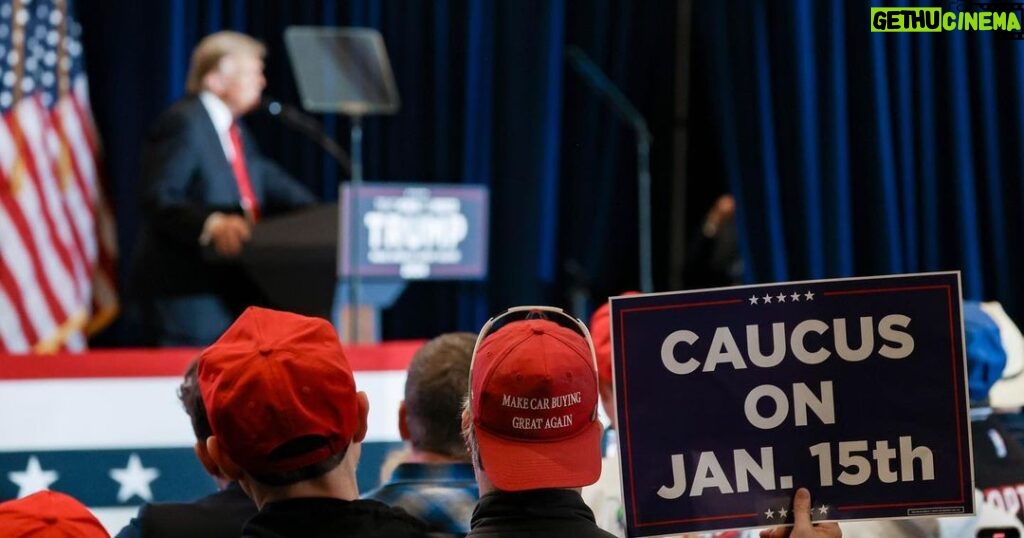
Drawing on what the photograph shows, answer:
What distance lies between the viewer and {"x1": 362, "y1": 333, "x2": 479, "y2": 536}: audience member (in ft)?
5.84

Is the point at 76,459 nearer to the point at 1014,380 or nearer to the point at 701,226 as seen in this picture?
the point at 1014,380

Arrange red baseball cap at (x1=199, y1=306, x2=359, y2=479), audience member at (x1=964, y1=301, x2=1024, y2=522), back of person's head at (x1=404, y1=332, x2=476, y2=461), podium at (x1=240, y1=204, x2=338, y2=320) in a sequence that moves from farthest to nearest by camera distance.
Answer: podium at (x1=240, y1=204, x2=338, y2=320), audience member at (x1=964, y1=301, x2=1024, y2=522), back of person's head at (x1=404, y1=332, x2=476, y2=461), red baseball cap at (x1=199, y1=306, x2=359, y2=479)

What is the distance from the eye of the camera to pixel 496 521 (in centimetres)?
133

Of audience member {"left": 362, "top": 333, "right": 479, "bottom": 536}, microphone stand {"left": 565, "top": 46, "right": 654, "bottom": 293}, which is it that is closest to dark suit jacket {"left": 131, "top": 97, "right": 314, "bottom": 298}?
audience member {"left": 362, "top": 333, "right": 479, "bottom": 536}

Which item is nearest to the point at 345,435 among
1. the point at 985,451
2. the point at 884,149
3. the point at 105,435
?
the point at 985,451

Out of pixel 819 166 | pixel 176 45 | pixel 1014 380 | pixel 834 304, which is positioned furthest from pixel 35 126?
pixel 834 304

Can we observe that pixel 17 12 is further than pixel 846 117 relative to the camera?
Yes

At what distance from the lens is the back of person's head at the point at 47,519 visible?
4.47ft

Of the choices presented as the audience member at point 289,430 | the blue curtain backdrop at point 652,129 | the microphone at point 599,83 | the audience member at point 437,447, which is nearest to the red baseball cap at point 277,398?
the audience member at point 289,430

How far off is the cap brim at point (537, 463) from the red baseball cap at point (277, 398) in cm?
17

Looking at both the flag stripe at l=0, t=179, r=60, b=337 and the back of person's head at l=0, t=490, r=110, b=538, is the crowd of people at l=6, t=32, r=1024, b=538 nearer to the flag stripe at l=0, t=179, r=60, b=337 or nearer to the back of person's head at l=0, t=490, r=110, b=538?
the back of person's head at l=0, t=490, r=110, b=538

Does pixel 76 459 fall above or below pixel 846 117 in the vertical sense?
below

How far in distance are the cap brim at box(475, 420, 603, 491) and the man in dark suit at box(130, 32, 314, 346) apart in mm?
2746

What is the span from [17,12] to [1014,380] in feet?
14.5
